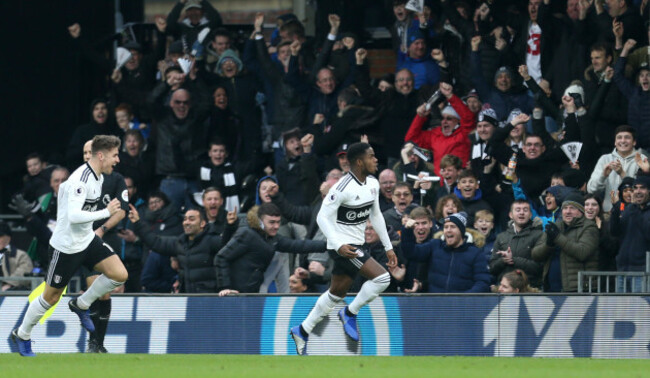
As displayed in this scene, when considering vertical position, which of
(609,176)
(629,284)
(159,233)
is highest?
(609,176)

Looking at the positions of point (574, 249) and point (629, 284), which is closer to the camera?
point (629, 284)

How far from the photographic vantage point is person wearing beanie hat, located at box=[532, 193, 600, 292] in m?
12.7

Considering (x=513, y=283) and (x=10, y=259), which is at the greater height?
(x=513, y=283)

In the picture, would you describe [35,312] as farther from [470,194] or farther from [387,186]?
[470,194]

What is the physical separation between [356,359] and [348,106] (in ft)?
16.5

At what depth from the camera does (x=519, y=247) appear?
1304 centimetres

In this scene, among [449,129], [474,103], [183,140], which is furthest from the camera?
[183,140]

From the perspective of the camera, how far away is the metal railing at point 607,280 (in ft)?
40.1

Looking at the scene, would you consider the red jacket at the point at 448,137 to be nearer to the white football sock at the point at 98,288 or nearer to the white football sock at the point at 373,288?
the white football sock at the point at 373,288

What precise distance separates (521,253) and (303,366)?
372cm

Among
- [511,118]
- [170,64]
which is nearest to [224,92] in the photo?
[170,64]

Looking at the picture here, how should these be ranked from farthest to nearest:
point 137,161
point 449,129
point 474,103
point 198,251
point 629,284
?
point 137,161 < point 474,103 < point 449,129 < point 198,251 < point 629,284

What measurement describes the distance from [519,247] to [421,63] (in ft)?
12.4

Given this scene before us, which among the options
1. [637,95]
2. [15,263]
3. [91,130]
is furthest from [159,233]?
[637,95]
